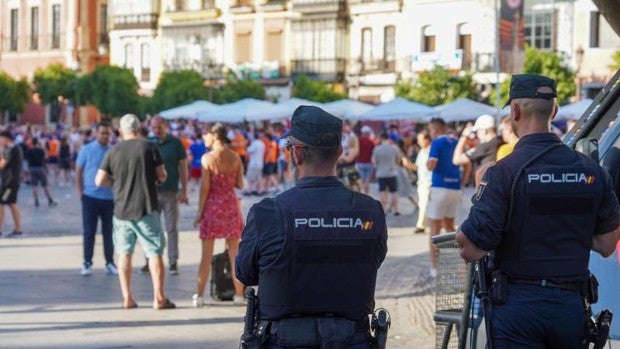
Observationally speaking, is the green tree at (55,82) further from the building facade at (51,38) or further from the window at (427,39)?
the window at (427,39)

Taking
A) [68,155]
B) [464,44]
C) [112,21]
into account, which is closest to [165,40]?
[112,21]

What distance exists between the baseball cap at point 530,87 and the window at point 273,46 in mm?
58435

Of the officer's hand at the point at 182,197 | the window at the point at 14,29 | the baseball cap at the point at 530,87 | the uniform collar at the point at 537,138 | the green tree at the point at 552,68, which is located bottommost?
the officer's hand at the point at 182,197

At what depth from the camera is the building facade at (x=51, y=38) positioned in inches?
2980

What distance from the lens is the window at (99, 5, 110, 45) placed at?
76562 millimetres

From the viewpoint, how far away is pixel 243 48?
65062 mm

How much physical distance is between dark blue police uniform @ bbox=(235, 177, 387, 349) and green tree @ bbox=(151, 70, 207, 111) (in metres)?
50.2

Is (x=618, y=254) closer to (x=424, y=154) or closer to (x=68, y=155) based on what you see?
(x=424, y=154)

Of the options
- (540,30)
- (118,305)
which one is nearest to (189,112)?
(540,30)

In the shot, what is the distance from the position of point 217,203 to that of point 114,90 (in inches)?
1945

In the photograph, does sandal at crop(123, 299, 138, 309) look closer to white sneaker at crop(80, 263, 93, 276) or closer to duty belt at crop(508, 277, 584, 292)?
white sneaker at crop(80, 263, 93, 276)

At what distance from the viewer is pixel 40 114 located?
77.8 m

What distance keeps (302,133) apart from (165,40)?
2564 inches

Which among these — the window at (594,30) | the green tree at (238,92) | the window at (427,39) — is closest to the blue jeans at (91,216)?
the window at (594,30)
